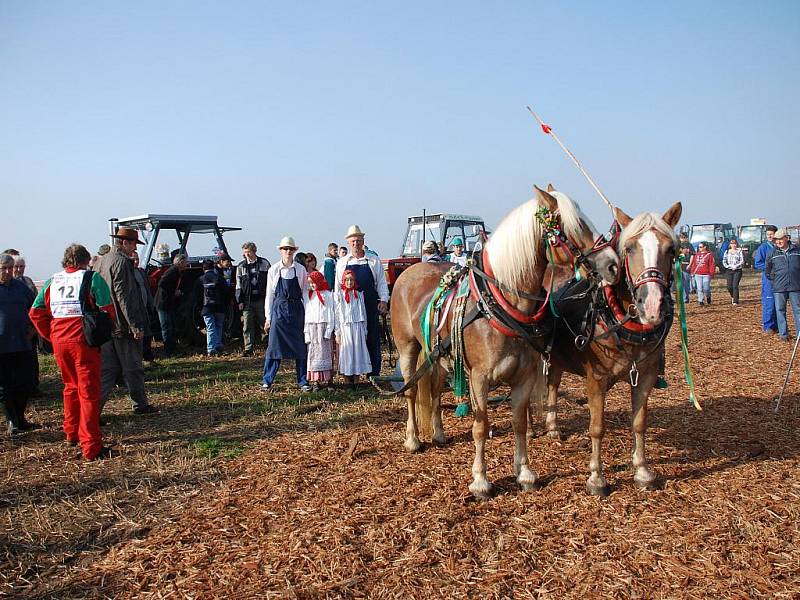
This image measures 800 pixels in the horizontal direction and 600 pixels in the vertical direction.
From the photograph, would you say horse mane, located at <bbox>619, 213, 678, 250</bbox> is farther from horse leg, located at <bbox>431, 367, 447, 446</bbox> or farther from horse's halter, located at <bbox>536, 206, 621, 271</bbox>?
horse leg, located at <bbox>431, 367, 447, 446</bbox>

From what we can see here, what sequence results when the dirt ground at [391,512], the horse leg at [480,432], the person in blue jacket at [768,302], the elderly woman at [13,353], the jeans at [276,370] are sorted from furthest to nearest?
the person in blue jacket at [768,302]
the jeans at [276,370]
the elderly woman at [13,353]
the horse leg at [480,432]
the dirt ground at [391,512]

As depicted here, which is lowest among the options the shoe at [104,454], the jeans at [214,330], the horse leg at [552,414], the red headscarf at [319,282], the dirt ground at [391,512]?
the dirt ground at [391,512]

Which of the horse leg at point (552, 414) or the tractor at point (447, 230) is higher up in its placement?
the tractor at point (447, 230)

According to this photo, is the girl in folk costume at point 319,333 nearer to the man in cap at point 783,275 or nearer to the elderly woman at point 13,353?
the elderly woman at point 13,353

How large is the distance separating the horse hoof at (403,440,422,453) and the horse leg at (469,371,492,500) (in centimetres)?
98

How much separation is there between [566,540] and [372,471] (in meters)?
1.68

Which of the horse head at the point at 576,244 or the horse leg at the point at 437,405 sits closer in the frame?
the horse head at the point at 576,244

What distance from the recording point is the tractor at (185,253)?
10.9 m

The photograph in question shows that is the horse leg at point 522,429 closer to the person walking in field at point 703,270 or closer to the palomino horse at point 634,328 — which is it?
the palomino horse at point 634,328

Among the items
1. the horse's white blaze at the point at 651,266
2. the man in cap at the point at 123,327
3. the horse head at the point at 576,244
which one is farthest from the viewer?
the man in cap at the point at 123,327

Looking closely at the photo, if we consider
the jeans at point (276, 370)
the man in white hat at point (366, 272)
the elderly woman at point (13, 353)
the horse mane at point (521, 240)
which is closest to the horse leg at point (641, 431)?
the horse mane at point (521, 240)

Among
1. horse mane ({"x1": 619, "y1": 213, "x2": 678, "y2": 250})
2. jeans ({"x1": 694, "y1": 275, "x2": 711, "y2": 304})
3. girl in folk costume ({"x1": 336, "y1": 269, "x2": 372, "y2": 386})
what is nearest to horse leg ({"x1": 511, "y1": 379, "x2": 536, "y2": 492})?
horse mane ({"x1": 619, "y1": 213, "x2": 678, "y2": 250})

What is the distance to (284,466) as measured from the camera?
4.60m

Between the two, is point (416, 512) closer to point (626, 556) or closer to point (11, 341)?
point (626, 556)
